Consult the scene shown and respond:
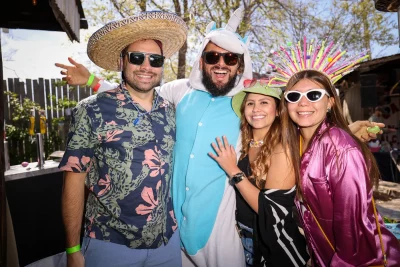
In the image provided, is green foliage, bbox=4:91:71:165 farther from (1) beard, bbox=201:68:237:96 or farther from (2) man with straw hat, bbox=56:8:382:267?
(1) beard, bbox=201:68:237:96

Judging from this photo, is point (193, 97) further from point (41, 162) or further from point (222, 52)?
point (41, 162)

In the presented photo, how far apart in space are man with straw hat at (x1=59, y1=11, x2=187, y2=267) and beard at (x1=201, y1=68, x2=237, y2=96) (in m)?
0.55

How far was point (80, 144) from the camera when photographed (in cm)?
187

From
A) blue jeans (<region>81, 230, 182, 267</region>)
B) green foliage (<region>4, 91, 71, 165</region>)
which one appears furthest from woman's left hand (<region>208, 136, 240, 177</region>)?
green foliage (<region>4, 91, 71, 165</region>)

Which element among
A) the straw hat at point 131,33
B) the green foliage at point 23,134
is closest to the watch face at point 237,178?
the straw hat at point 131,33

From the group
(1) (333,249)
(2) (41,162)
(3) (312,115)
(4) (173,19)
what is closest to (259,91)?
(3) (312,115)

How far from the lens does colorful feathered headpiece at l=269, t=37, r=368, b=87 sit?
7.13 feet

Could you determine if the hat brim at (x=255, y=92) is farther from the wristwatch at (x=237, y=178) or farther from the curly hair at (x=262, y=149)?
the wristwatch at (x=237, y=178)

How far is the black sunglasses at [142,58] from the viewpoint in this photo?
212 centimetres

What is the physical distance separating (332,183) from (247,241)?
80cm

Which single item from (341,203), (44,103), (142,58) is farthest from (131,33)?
(44,103)

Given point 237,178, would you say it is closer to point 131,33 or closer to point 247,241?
point 247,241

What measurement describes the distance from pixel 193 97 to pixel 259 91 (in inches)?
23.8

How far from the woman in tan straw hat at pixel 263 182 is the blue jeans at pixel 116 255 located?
0.67 m
